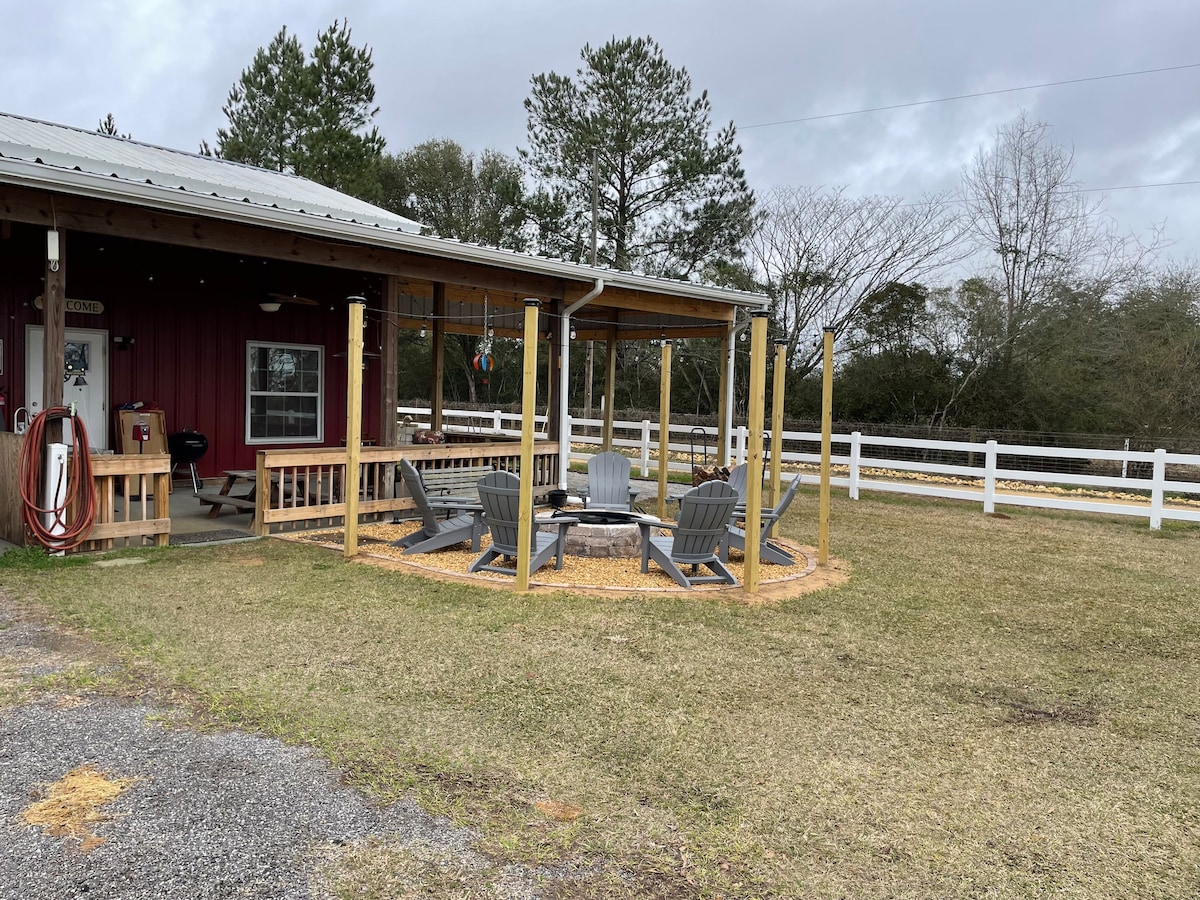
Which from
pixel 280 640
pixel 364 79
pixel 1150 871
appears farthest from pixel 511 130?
pixel 1150 871

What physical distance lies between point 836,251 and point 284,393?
1489 centimetres

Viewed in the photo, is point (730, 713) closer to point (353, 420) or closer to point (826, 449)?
point (826, 449)

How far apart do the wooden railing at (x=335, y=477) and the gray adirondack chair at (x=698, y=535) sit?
2.87 meters

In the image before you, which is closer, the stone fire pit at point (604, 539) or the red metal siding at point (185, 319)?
the stone fire pit at point (604, 539)

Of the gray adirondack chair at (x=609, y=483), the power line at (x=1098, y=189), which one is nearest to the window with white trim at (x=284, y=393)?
the gray adirondack chair at (x=609, y=483)

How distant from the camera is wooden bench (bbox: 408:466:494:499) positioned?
8.91 m

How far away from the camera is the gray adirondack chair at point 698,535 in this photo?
634cm

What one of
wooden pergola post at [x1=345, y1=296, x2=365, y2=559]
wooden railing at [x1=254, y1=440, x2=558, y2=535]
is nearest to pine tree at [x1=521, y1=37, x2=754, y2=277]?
wooden railing at [x1=254, y1=440, x2=558, y2=535]

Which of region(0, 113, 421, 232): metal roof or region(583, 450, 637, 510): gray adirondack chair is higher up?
region(0, 113, 421, 232): metal roof

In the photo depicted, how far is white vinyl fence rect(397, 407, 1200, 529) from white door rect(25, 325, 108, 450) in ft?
21.0

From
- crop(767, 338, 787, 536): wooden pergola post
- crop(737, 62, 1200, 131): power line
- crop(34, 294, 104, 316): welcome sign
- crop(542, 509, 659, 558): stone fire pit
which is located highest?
crop(737, 62, 1200, 131): power line

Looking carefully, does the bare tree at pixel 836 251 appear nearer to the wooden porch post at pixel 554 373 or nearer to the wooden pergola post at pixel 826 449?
the wooden porch post at pixel 554 373

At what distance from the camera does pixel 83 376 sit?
30.3 ft

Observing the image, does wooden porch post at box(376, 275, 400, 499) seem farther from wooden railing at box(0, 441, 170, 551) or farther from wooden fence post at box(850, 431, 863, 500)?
wooden fence post at box(850, 431, 863, 500)
